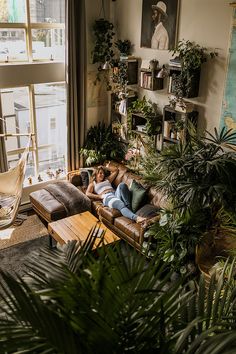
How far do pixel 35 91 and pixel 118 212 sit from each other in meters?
2.47

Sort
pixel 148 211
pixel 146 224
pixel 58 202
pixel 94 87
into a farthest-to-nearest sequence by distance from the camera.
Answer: pixel 94 87 < pixel 58 202 < pixel 148 211 < pixel 146 224

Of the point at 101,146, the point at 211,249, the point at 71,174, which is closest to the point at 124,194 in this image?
the point at 71,174

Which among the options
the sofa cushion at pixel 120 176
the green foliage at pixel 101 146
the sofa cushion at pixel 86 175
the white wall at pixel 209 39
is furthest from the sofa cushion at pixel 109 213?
the white wall at pixel 209 39

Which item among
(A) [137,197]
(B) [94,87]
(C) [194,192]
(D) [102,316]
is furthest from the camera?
(B) [94,87]

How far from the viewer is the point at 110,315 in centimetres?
122

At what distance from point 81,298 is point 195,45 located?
14.4 feet

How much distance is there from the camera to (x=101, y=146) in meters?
6.40

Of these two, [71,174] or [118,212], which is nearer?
[118,212]

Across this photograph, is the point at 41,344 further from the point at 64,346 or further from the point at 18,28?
the point at 18,28

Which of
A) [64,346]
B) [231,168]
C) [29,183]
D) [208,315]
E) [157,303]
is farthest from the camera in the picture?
[29,183]

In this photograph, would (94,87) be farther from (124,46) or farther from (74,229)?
(74,229)

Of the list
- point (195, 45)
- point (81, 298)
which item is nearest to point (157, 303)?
point (81, 298)

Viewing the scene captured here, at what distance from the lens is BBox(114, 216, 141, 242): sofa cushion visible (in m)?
4.75

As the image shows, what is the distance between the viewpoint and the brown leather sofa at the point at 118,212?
4.80 metres
